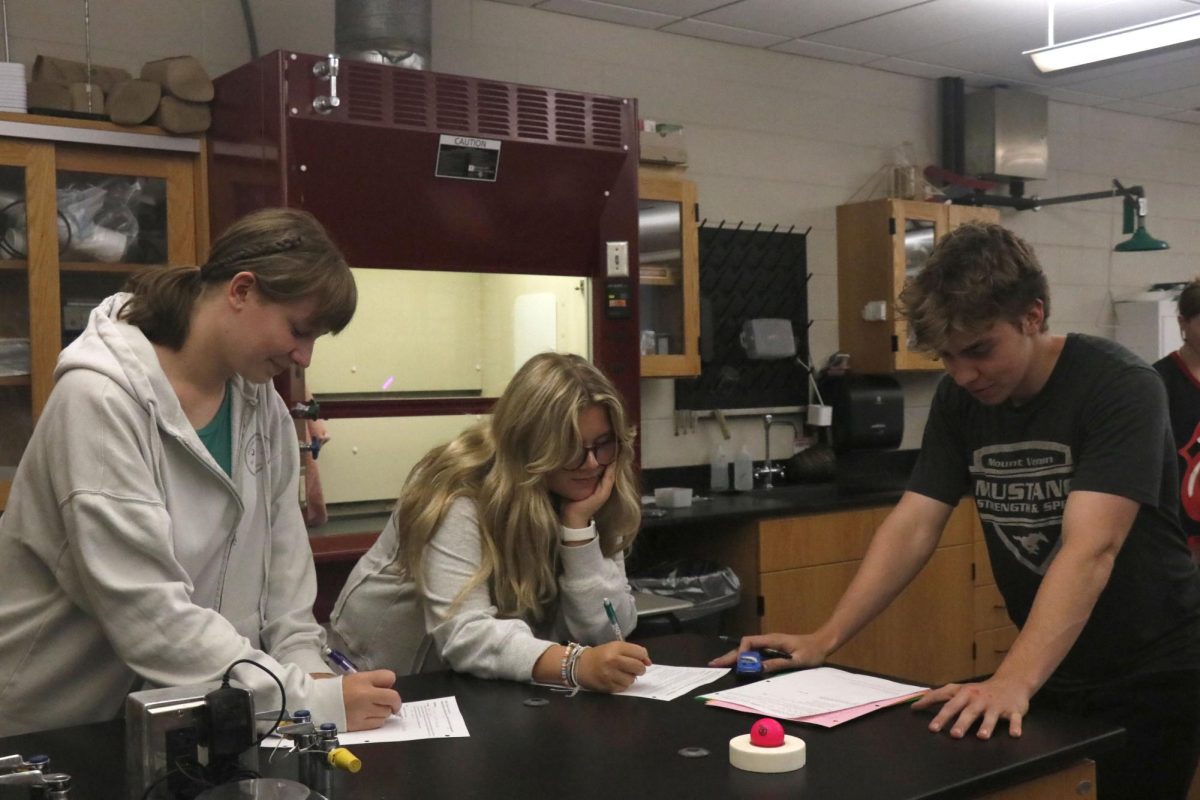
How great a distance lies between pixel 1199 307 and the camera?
3.39 m

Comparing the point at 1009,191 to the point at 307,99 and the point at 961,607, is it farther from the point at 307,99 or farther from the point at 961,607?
the point at 307,99

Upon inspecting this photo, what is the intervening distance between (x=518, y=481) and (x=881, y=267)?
3.07 metres

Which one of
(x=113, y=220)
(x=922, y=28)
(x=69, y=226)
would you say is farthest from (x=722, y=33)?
(x=69, y=226)

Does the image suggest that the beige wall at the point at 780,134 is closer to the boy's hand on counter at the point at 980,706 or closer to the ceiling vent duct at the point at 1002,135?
the ceiling vent duct at the point at 1002,135

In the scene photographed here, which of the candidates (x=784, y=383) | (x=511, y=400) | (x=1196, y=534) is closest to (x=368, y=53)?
(x=511, y=400)

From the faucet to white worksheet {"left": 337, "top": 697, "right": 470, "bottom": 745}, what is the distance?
301 centimetres

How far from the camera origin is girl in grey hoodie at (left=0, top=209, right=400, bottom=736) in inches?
60.5

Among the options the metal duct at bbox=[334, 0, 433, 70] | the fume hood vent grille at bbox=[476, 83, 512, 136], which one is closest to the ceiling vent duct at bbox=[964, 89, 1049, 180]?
the fume hood vent grille at bbox=[476, 83, 512, 136]

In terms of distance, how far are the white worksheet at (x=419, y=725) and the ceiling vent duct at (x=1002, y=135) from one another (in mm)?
4237

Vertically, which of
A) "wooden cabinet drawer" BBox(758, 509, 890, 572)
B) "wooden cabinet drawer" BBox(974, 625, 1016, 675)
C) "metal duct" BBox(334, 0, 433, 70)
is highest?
"metal duct" BBox(334, 0, 433, 70)

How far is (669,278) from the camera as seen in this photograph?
4082mm

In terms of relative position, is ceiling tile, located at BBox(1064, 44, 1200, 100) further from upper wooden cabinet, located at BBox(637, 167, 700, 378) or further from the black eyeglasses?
the black eyeglasses

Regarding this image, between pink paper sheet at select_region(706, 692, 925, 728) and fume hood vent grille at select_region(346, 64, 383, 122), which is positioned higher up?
fume hood vent grille at select_region(346, 64, 383, 122)

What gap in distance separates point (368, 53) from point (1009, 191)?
341 cm
